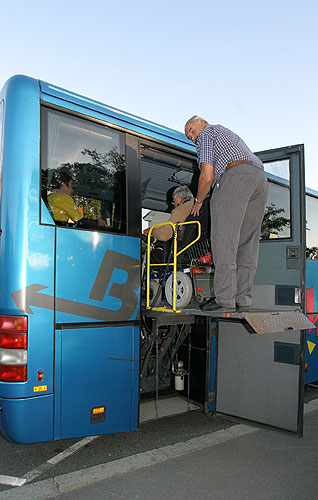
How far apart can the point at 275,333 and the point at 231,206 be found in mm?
1325

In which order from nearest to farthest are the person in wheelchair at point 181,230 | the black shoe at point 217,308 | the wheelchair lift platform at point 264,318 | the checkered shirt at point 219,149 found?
the wheelchair lift platform at point 264,318, the black shoe at point 217,308, the checkered shirt at point 219,149, the person in wheelchair at point 181,230

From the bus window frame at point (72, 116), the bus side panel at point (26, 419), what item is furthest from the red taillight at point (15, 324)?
the bus window frame at point (72, 116)

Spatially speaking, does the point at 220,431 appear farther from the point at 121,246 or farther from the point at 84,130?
the point at 84,130

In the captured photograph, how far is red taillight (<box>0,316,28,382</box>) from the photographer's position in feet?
9.56

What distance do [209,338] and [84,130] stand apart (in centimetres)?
247

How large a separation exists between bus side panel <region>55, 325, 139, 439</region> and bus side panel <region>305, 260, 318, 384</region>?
3181 millimetres

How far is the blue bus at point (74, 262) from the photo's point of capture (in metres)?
2.96

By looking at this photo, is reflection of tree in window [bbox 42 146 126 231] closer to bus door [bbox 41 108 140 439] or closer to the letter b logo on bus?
bus door [bbox 41 108 140 439]

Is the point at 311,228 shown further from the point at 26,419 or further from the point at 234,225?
the point at 26,419

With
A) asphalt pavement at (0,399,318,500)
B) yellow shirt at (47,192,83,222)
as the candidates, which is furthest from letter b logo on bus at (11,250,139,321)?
asphalt pavement at (0,399,318,500)

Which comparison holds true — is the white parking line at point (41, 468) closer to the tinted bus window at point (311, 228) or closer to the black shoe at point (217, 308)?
the black shoe at point (217, 308)

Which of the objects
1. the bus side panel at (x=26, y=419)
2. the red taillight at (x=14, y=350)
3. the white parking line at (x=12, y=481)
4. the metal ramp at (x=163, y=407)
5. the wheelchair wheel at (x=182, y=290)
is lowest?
the white parking line at (x=12, y=481)

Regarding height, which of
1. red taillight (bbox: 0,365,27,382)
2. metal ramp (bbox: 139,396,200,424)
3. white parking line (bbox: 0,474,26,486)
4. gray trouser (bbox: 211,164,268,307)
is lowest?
white parking line (bbox: 0,474,26,486)

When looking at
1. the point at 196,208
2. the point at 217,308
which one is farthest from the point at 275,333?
the point at 196,208
